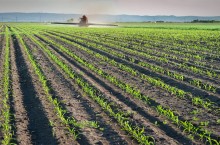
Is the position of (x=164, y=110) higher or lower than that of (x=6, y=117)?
higher

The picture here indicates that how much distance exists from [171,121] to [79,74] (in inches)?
248

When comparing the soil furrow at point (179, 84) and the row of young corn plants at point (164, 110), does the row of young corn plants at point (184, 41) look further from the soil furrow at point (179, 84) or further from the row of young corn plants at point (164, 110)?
the row of young corn plants at point (164, 110)

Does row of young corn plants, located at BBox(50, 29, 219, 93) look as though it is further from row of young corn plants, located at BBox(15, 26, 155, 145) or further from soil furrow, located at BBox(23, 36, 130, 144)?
soil furrow, located at BBox(23, 36, 130, 144)

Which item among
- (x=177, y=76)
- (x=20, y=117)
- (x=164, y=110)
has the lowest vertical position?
(x=20, y=117)

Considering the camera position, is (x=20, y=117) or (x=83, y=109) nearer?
(x=20, y=117)

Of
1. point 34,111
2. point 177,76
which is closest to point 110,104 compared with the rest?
point 34,111

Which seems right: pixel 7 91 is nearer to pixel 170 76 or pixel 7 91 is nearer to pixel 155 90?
pixel 155 90

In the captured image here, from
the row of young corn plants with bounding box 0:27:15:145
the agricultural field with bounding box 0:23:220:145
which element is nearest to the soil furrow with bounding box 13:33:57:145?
the agricultural field with bounding box 0:23:220:145

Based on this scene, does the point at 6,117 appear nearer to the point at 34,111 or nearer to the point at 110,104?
the point at 34,111

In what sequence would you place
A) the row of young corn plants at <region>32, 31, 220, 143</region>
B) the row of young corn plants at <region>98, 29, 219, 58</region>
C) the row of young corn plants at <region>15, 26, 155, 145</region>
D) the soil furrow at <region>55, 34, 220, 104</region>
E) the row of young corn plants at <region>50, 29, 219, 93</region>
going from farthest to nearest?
1. the row of young corn plants at <region>98, 29, 219, 58</region>
2. the row of young corn plants at <region>50, 29, 219, 93</region>
3. the soil furrow at <region>55, 34, 220, 104</region>
4. the row of young corn plants at <region>32, 31, 220, 143</region>
5. the row of young corn plants at <region>15, 26, 155, 145</region>

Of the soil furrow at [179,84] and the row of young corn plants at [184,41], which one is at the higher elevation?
the row of young corn plants at [184,41]

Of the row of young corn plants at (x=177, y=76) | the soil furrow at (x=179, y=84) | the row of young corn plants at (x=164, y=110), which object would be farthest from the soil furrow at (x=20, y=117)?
the row of young corn plants at (x=177, y=76)

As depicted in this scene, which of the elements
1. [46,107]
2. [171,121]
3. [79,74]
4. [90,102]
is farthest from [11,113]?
[79,74]

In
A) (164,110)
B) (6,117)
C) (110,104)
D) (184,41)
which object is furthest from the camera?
(184,41)
